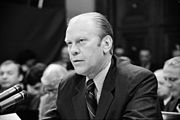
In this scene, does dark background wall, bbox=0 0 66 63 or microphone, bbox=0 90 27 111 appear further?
dark background wall, bbox=0 0 66 63

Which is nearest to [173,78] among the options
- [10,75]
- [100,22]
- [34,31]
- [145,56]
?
[100,22]

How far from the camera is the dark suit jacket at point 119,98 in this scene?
1.50 metres

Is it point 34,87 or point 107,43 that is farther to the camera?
point 34,87

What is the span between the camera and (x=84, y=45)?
59.9 inches

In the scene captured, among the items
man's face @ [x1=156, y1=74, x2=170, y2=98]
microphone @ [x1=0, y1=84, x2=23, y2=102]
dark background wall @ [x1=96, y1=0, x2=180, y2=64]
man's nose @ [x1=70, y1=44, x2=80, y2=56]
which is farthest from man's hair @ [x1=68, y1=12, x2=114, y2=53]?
dark background wall @ [x1=96, y1=0, x2=180, y2=64]

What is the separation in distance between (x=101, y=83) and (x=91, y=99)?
86 millimetres

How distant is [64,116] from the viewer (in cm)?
166

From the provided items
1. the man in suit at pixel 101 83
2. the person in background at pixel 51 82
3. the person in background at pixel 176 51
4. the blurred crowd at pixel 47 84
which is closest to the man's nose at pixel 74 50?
the man in suit at pixel 101 83

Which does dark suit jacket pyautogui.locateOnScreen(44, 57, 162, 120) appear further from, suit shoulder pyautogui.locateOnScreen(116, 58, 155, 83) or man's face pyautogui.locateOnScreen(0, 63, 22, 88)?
man's face pyautogui.locateOnScreen(0, 63, 22, 88)

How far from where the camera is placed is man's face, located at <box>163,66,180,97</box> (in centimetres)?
324

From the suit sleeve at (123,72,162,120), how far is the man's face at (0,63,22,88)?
302 centimetres

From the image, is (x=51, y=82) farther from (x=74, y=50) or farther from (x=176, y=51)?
(x=176, y=51)

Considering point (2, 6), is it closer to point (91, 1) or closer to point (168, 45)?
point (91, 1)

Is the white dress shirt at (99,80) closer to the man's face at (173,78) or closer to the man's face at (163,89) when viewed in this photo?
the man's face at (173,78)
